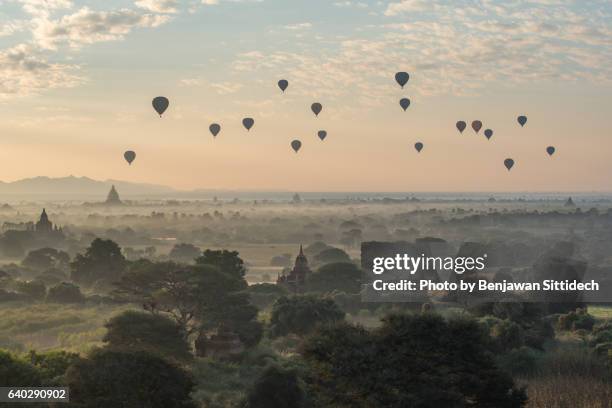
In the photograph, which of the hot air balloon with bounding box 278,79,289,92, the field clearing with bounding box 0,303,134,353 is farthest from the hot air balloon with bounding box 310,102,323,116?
the field clearing with bounding box 0,303,134,353

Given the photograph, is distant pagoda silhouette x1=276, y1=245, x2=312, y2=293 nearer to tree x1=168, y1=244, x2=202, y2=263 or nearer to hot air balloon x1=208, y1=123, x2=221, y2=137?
hot air balloon x1=208, y1=123, x2=221, y2=137

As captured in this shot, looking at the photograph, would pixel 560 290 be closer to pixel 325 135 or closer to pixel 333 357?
pixel 325 135

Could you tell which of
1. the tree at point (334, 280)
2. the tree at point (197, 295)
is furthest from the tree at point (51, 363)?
the tree at point (334, 280)

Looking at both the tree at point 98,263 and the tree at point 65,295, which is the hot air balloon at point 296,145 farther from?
the tree at point 65,295

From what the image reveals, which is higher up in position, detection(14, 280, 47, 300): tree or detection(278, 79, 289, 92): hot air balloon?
detection(278, 79, 289, 92): hot air balloon

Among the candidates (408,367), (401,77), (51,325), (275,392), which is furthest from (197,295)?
(401,77)

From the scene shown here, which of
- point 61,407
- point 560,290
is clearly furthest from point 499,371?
point 560,290
